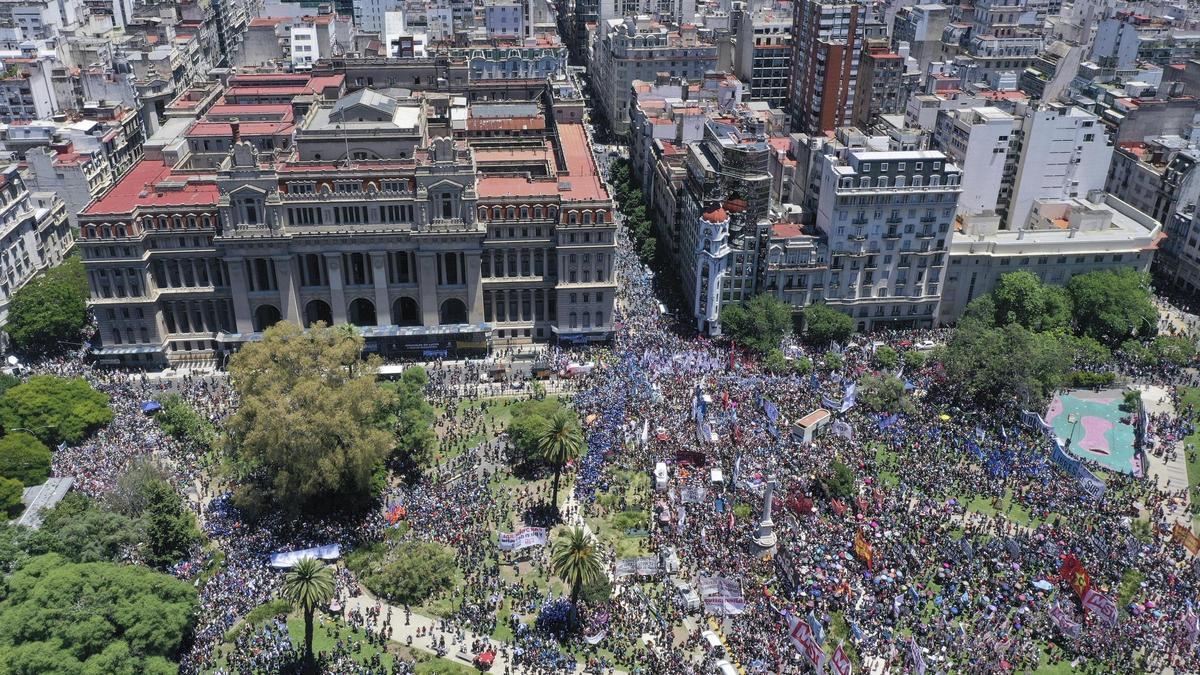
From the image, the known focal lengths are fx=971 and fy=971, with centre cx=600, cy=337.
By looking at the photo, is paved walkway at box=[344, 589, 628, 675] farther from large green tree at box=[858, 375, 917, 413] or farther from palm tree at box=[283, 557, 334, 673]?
large green tree at box=[858, 375, 917, 413]

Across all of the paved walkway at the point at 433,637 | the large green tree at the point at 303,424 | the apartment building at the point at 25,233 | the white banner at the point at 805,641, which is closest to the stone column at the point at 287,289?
the large green tree at the point at 303,424

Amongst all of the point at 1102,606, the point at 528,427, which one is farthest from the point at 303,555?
the point at 1102,606

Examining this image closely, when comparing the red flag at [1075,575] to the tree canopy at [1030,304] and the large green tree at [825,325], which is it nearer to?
the large green tree at [825,325]

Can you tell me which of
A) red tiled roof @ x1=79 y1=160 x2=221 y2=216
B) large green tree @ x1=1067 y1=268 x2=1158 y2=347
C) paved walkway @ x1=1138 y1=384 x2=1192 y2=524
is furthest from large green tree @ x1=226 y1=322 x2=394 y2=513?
large green tree @ x1=1067 y1=268 x2=1158 y2=347

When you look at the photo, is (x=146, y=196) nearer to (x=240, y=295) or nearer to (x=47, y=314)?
(x=240, y=295)

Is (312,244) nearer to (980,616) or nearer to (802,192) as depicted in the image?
(802,192)

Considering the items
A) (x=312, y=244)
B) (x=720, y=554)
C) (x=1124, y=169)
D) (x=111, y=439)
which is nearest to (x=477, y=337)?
(x=312, y=244)
